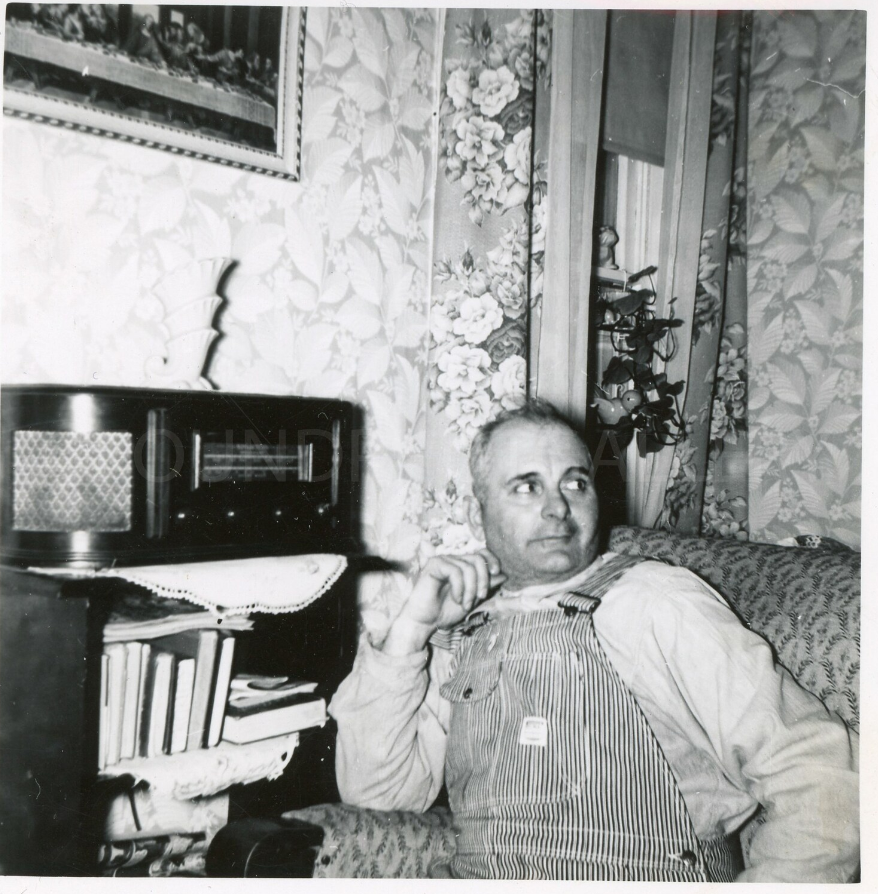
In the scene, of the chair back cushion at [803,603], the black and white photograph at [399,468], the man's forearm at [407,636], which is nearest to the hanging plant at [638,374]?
the black and white photograph at [399,468]

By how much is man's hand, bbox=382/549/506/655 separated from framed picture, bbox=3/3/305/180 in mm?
896

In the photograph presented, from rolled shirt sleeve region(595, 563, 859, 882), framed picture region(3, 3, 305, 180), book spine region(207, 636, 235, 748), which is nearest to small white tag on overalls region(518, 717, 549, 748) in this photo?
rolled shirt sleeve region(595, 563, 859, 882)

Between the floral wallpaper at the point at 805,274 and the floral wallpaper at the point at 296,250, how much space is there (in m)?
1.02

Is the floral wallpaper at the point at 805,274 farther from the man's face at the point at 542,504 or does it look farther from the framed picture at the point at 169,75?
the framed picture at the point at 169,75

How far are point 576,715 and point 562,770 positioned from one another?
3.1 inches

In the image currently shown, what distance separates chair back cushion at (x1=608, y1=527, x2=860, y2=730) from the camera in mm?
939

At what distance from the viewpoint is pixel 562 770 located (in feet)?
3.32

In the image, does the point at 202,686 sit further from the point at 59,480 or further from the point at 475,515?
the point at 475,515

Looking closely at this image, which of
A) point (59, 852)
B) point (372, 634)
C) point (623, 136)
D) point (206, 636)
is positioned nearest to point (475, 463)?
point (372, 634)

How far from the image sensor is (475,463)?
1268mm

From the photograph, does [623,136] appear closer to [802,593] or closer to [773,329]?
[773,329]


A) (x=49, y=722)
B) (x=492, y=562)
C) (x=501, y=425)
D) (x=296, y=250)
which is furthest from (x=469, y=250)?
(x=49, y=722)

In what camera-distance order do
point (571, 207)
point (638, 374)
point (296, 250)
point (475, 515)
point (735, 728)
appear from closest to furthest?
point (735, 728) → point (475, 515) → point (296, 250) → point (571, 207) → point (638, 374)

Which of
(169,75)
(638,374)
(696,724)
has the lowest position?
(696,724)
